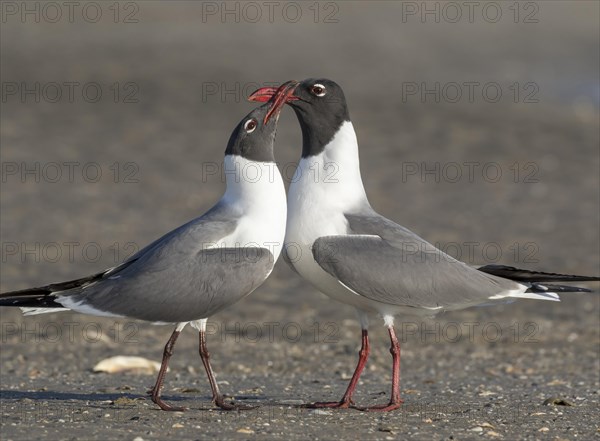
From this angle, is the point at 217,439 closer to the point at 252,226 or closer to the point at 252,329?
the point at 252,226

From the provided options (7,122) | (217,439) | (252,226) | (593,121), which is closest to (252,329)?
(252,226)

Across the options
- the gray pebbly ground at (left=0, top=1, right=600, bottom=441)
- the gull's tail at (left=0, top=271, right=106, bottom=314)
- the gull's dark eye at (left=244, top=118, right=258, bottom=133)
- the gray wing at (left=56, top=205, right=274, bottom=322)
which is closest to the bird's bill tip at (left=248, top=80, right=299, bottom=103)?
the gull's dark eye at (left=244, top=118, right=258, bottom=133)

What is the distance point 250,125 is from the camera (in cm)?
776

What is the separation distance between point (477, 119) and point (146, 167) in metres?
7.21

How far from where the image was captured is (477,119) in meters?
22.4

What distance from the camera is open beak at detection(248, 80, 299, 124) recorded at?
Result: 7.79m

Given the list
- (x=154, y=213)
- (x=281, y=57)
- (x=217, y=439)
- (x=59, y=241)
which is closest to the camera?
(x=217, y=439)

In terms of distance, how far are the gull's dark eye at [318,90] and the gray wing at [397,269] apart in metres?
0.89

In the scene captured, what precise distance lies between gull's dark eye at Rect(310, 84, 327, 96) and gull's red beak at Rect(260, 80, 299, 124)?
126 millimetres

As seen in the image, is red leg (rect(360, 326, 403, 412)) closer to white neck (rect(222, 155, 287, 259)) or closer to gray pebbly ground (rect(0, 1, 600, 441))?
gray pebbly ground (rect(0, 1, 600, 441))

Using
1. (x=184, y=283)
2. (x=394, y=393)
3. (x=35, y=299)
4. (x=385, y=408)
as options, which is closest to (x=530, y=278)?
(x=394, y=393)

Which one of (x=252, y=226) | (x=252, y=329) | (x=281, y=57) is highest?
(x=281, y=57)

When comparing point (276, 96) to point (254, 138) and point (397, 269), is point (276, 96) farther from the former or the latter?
point (397, 269)

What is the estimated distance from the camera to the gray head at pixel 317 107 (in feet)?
26.3
